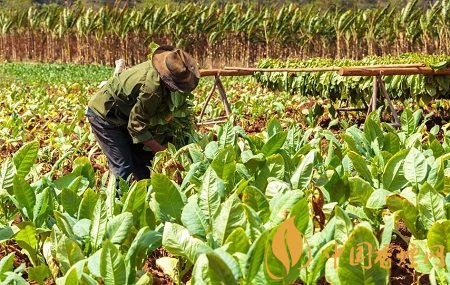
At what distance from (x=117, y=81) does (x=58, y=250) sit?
113 inches

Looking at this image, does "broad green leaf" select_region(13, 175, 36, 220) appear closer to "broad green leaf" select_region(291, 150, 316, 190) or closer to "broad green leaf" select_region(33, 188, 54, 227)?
→ "broad green leaf" select_region(33, 188, 54, 227)

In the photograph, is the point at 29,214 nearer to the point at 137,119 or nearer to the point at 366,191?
the point at 366,191

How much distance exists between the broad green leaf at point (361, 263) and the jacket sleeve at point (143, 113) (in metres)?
2.95

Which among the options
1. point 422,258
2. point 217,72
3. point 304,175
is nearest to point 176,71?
point 304,175

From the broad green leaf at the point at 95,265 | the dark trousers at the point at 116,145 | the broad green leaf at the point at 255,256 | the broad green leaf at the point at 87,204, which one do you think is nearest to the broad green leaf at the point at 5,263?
the broad green leaf at the point at 95,265

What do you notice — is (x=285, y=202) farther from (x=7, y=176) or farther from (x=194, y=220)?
(x=7, y=176)

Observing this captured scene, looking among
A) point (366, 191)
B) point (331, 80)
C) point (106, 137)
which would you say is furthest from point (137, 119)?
point (331, 80)

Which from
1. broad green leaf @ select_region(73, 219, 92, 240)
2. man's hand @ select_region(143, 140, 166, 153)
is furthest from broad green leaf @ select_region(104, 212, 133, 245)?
man's hand @ select_region(143, 140, 166, 153)

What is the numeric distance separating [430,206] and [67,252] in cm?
108

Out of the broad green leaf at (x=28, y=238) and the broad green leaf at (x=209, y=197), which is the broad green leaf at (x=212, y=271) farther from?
the broad green leaf at (x=28, y=238)

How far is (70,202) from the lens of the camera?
98.1 inches

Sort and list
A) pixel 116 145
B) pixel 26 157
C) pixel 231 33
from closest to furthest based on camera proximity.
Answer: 1. pixel 26 157
2. pixel 116 145
3. pixel 231 33

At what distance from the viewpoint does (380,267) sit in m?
1.52

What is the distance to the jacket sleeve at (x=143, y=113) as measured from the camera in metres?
4.36
